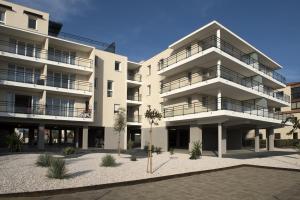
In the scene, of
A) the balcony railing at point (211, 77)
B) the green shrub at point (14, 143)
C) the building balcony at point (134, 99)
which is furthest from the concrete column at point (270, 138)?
the green shrub at point (14, 143)

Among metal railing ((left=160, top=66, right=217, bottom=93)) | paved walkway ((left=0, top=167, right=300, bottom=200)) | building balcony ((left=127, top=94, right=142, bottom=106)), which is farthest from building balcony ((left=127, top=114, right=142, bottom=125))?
paved walkway ((left=0, top=167, right=300, bottom=200))

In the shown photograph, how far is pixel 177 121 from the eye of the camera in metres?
33.0

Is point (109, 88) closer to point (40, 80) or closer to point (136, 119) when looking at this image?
point (136, 119)

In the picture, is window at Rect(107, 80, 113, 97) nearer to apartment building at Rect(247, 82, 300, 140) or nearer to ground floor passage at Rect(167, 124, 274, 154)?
ground floor passage at Rect(167, 124, 274, 154)

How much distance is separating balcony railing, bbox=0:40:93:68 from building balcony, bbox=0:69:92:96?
2.16m

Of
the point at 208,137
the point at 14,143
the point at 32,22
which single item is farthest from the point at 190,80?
the point at 32,22

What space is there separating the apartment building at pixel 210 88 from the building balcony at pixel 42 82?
10.1 metres

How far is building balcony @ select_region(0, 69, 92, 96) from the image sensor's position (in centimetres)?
3004

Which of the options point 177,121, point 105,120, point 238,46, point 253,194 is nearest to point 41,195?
point 253,194

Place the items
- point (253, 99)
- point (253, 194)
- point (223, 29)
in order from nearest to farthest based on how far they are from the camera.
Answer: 1. point (253, 194)
2. point (223, 29)
3. point (253, 99)

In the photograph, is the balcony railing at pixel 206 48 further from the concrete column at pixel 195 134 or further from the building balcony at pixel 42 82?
the building balcony at pixel 42 82

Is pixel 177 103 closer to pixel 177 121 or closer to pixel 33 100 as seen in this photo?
pixel 177 121

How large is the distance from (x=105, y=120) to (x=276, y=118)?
2284cm

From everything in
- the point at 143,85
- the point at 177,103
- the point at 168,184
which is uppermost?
the point at 143,85
